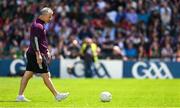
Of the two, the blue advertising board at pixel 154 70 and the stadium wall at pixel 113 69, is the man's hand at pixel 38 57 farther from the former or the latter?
the blue advertising board at pixel 154 70

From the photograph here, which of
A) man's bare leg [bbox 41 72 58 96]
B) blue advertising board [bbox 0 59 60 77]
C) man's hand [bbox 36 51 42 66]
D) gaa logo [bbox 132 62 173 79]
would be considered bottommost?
gaa logo [bbox 132 62 173 79]

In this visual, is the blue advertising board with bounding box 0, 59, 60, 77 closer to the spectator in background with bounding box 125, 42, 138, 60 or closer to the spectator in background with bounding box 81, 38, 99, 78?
the spectator in background with bounding box 81, 38, 99, 78

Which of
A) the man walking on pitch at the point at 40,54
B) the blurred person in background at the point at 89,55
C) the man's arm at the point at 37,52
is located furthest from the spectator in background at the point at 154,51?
the man's arm at the point at 37,52

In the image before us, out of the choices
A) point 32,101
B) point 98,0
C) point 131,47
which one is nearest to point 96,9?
point 98,0

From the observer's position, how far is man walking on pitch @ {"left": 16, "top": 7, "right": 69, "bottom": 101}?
16375 mm

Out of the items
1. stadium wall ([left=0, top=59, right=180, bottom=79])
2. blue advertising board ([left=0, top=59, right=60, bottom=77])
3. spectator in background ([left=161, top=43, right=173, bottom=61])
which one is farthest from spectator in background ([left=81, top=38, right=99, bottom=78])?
spectator in background ([left=161, top=43, right=173, bottom=61])

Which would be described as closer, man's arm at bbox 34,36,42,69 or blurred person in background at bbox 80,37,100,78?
man's arm at bbox 34,36,42,69

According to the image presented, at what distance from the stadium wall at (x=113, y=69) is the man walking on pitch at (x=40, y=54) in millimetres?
15668

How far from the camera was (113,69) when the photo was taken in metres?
32.8

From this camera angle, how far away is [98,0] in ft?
120

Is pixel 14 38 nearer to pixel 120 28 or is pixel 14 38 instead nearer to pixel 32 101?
pixel 120 28

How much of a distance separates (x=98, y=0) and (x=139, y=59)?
17.6 ft

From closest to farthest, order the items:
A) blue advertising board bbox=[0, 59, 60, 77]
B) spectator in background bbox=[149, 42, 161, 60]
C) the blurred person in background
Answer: blue advertising board bbox=[0, 59, 60, 77] < the blurred person in background < spectator in background bbox=[149, 42, 161, 60]

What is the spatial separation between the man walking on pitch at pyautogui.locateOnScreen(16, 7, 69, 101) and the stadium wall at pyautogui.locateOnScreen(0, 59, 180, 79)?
15.7m
